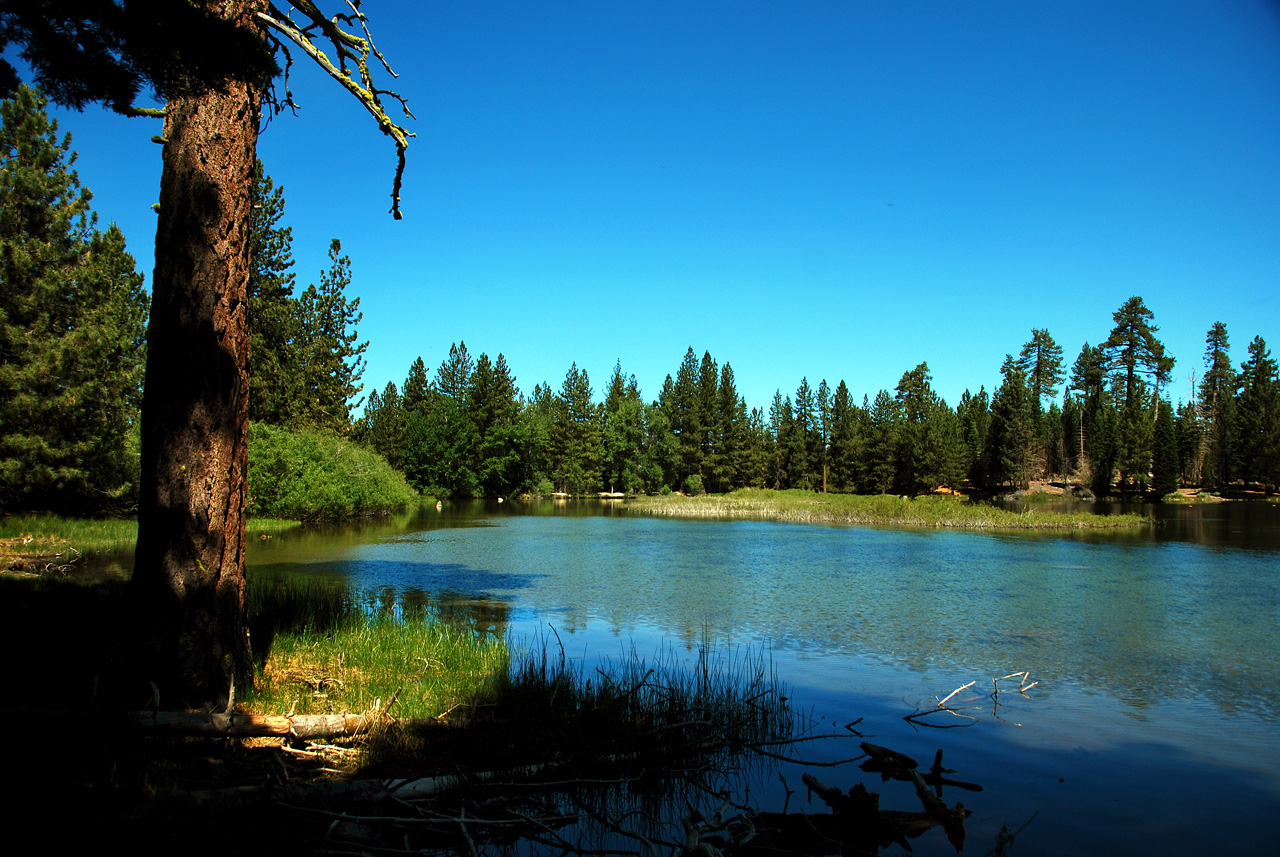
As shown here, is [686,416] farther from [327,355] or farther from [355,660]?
[355,660]

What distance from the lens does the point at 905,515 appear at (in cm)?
3666

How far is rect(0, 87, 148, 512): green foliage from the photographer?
16.7 metres

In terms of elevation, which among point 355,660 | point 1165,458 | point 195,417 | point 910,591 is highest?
point 1165,458

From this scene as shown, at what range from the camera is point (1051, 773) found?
5.79 meters

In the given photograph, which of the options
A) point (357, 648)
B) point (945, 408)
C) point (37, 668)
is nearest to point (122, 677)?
point (37, 668)

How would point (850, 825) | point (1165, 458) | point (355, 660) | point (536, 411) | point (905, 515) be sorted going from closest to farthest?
1. point (850, 825)
2. point (355, 660)
3. point (905, 515)
4. point (1165, 458)
5. point (536, 411)

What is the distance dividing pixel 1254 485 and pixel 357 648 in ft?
261

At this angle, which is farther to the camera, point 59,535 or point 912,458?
point 912,458

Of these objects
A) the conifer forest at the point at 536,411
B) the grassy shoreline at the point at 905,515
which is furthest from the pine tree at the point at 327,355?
the grassy shoreline at the point at 905,515

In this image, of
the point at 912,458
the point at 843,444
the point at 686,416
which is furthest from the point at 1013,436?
the point at 686,416

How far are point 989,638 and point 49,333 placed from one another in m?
21.8

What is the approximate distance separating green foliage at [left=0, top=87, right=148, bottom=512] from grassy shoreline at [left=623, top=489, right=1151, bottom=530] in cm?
3189

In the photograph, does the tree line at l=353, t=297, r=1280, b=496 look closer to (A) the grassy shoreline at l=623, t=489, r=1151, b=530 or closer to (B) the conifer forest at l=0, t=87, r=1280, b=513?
(B) the conifer forest at l=0, t=87, r=1280, b=513

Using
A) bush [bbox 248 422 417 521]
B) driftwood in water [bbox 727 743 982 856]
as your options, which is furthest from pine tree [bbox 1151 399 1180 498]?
driftwood in water [bbox 727 743 982 856]
